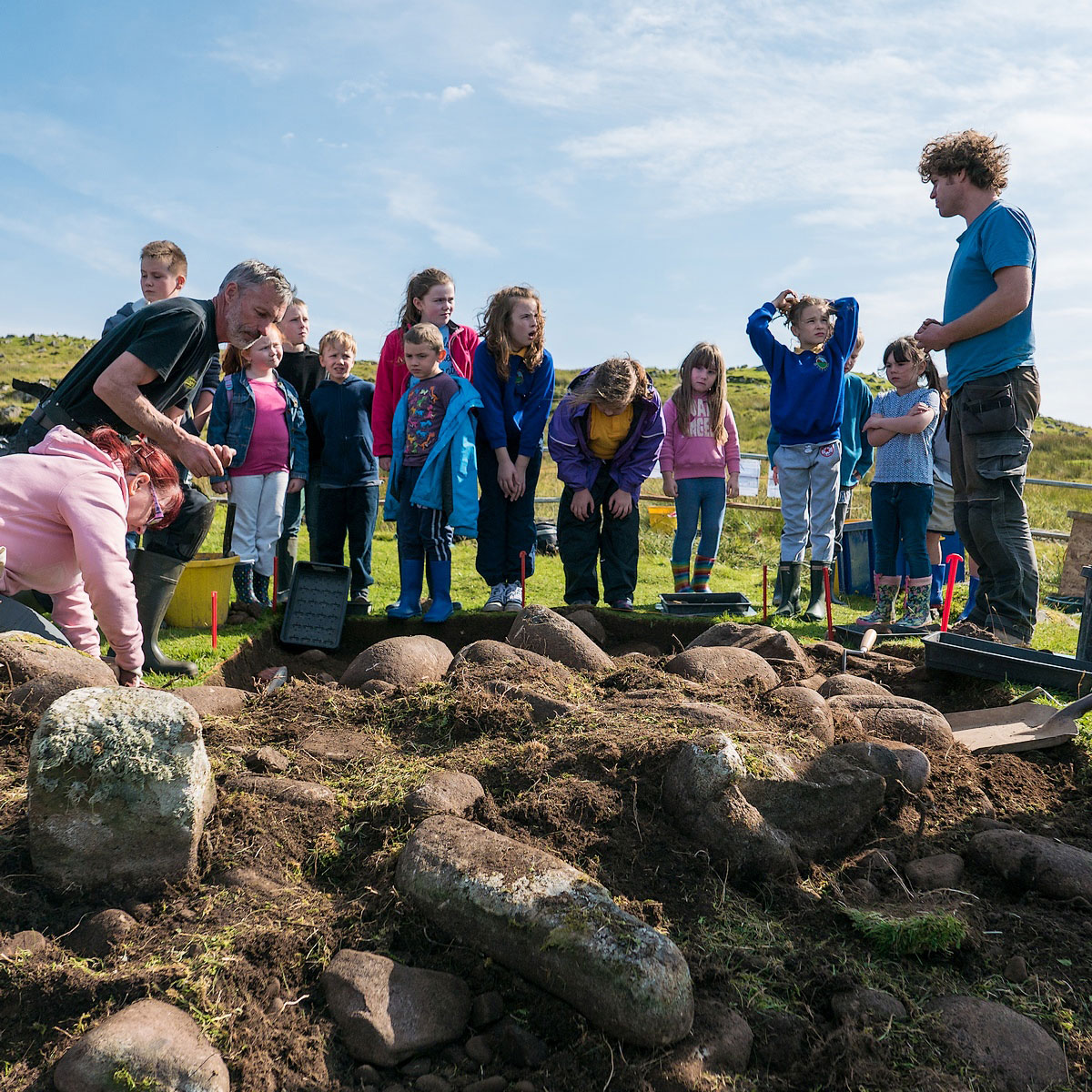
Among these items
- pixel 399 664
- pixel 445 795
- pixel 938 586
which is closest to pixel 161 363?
pixel 399 664

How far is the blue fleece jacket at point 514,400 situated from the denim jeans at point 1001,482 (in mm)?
2800

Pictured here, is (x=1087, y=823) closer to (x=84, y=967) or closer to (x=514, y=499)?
(x=84, y=967)

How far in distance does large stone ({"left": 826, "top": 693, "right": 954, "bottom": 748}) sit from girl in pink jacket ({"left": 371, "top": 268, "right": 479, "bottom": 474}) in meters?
3.83

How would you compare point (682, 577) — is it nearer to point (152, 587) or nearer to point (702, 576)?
point (702, 576)

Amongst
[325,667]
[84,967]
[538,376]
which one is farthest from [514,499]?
[84,967]

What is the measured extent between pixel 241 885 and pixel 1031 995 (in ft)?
6.94

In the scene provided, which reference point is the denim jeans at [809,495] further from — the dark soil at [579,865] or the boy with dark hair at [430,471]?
the dark soil at [579,865]

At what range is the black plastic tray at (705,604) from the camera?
666 centimetres

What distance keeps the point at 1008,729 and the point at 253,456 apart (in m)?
4.94

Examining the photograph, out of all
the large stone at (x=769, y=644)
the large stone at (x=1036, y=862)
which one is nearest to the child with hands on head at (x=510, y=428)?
the large stone at (x=769, y=644)

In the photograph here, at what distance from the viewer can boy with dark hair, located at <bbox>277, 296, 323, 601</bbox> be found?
712 centimetres

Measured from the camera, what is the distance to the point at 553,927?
7.49 ft

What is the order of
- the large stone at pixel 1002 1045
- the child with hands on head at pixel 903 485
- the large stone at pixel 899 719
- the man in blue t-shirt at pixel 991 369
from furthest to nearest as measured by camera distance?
the child with hands on head at pixel 903 485 < the man in blue t-shirt at pixel 991 369 < the large stone at pixel 899 719 < the large stone at pixel 1002 1045

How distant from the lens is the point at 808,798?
304cm
